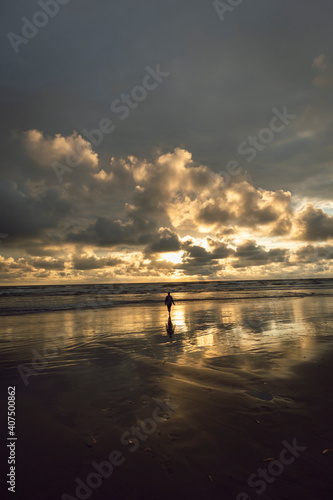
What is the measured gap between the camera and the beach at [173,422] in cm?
396

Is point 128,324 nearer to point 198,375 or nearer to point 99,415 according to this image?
point 198,375

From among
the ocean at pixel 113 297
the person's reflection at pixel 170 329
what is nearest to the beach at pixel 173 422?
the person's reflection at pixel 170 329

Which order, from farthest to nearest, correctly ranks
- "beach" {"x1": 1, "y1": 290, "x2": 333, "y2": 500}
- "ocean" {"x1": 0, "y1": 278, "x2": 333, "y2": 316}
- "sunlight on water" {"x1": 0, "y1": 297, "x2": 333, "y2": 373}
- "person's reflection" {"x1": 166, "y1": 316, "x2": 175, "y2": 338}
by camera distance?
"ocean" {"x1": 0, "y1": 278, "x2": 333, "y2": 316} → "person's reflection" {"x1": 166, "y1": 316, "x2": 175, "y2": 338} → "sunlight on water" {"x1": 0, "y1": 297, "x2": 333, "y2": 373} → "beach" {"x1": 1, "y1": 290, "x2": 333, "y2": 500}

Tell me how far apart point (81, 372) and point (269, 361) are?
629cm

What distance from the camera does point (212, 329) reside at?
52.4 ft

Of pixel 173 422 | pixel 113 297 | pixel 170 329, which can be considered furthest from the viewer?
pixel 113 297

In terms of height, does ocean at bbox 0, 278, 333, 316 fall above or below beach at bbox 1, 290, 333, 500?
below

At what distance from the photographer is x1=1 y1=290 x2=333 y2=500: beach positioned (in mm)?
3961

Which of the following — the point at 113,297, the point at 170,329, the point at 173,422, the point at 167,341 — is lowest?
the point at 113,297

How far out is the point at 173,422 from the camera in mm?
5504

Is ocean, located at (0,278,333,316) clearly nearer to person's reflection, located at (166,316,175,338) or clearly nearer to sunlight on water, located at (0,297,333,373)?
sunlight on water, located at (0,297,333,373)

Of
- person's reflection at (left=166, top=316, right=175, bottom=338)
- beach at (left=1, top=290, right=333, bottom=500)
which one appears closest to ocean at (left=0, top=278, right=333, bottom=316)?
person's reflection at (left=166, top=316, right=175, bottom=338)

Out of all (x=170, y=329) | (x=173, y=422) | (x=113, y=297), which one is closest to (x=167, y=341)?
(x=170, y=329)

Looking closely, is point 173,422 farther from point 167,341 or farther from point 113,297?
point 113,297
